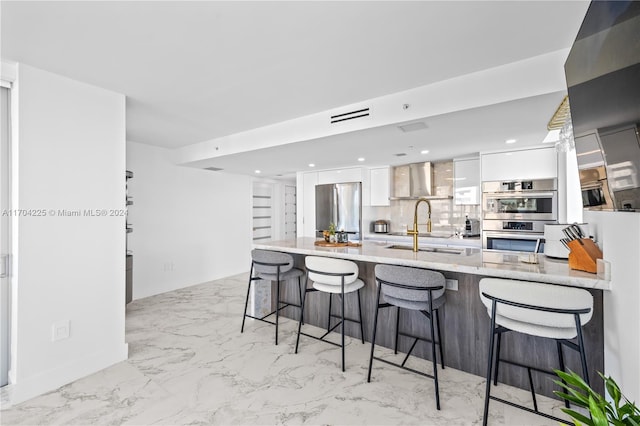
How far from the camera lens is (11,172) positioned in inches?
85.5

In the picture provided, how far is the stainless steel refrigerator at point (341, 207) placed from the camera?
5367mm

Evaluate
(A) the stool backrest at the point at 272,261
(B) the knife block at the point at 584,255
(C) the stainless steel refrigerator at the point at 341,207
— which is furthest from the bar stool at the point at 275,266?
(C) the stainless steel refrigerator at the point at 341,207

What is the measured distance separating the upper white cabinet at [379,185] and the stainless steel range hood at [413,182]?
0.12m

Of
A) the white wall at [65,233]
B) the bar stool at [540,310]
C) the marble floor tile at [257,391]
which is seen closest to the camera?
the bar stool at [540,310]

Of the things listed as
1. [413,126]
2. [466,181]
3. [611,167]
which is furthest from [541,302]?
[466,181]

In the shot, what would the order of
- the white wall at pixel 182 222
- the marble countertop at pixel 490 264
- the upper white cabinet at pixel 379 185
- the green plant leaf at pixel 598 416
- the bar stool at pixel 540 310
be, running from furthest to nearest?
1. the upper white cabinet at pixel 379 185
2. the white wall at pixel 182 222
3. the marble countertop at pixel 490 264
4. the bar stool at pixel 540 310
5. the green plant leaf at pixel 598 416

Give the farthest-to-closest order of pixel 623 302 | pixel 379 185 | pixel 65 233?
1. pixel 379 185
2. pixel 65 233
3. pixel 623 302

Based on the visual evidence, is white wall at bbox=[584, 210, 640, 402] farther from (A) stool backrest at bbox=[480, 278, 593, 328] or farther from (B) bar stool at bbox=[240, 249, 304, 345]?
(B) bar stool at bbox=[240, 249, 304, 345]

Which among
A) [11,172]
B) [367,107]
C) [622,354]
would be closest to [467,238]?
[367,107]

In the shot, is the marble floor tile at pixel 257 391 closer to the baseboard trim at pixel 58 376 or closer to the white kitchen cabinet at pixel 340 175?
the baseboard trim at pixel 58 376

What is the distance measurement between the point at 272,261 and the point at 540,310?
6.93 feet

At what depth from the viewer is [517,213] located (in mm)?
3844

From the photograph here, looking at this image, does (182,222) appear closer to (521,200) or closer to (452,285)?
(452,285)

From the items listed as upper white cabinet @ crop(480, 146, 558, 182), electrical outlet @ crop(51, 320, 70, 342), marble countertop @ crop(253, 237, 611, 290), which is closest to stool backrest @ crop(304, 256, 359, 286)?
marble countertop @ crop(253, 237, 611, 290)
